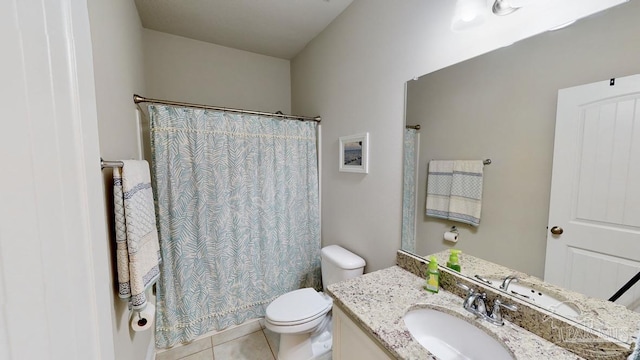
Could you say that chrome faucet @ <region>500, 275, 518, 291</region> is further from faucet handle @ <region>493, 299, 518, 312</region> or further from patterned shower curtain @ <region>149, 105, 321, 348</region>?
patterned shower curtain @ <region>149, 105, 321, 348</region>

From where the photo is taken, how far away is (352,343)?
1.04 m

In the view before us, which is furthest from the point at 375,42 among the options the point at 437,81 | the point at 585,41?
the point at 585,41

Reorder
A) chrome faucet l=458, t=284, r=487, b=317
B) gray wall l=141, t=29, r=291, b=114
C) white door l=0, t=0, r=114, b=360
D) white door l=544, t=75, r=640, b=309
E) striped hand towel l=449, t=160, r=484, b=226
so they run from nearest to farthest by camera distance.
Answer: white door l=0, t=0, r=114, b=360 → white door l=544, t=75, r=640, b=309 → chrome faucet l=458, t=284, r=487, b=317 → striped hand towel l=449, t=160, r=484, b=226 → gray wall l=141, t=29, r=291, b=114

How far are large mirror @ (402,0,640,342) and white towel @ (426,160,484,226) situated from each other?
0.03m

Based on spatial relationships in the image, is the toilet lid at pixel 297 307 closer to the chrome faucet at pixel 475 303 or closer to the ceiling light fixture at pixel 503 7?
the chrome faucet at pixel 475 303

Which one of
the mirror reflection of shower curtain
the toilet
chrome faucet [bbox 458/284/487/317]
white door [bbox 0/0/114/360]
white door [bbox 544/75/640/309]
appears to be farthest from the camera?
the toilet

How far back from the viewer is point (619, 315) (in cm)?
75

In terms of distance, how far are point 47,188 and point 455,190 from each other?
4.38 feet

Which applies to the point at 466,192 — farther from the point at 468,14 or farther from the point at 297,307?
the point at 297,307

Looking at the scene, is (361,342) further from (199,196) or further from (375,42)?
(375,42)

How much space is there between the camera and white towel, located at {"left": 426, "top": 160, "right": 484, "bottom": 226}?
1.11 meters

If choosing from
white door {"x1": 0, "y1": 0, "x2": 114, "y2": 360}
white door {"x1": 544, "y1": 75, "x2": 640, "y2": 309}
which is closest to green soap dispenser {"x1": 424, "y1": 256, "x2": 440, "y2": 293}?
white door {"x1": 544, "y1": 75, "x2": 640, "y2": 309}

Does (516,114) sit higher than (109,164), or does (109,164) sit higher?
(516,114)

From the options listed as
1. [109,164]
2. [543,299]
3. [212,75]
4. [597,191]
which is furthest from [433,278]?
[212,75]
